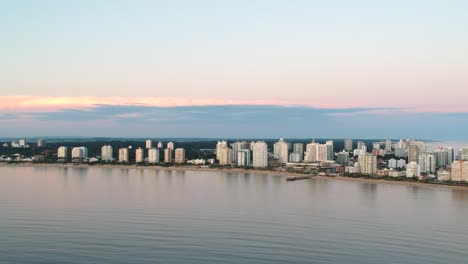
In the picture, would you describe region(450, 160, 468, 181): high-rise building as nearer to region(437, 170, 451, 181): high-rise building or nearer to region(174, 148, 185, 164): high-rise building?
region(437, 170, 451, 181): high-rise building

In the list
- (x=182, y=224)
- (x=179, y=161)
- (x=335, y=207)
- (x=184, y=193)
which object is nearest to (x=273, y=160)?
(x=179, y=161)

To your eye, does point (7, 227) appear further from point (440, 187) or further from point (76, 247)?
point (440, 187)

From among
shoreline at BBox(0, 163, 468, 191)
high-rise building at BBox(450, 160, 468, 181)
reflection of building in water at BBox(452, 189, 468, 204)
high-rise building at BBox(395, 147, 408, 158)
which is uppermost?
high-rise building at BBox(395, 147, 408, 158)

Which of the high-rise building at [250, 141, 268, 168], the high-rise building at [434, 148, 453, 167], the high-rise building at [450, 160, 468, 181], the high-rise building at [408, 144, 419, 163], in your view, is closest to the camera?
the high-rise building at [450, 160, 468, 181]

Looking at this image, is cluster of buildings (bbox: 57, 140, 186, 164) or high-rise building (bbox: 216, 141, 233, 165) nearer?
high-rise building (bbox: 216, 141, 233, 165)

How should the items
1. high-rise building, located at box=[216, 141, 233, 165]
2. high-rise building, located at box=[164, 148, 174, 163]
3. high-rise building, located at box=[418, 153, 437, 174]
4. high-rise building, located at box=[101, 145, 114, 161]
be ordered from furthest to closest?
high-rise building, located at box=[101, 145, 114, 161] → high-rise building, located at box=[164, 148, 174, 163] → high-rise building, located at box=[216, 141, 233, 165] → high-rise building, located at box=[418, 153, 437, 174]

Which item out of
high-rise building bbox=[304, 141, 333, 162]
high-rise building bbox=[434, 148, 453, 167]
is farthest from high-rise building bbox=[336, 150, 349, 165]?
high-rise building bbox=[434, 148, 453, 167]

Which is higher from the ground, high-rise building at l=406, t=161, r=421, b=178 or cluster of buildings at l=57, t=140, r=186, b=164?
cluster of buildings at l=57, t=140, r=186, b=164

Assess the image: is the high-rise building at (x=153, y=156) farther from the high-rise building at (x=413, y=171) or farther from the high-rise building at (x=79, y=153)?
the high-rise building at (x=413, y=171)
